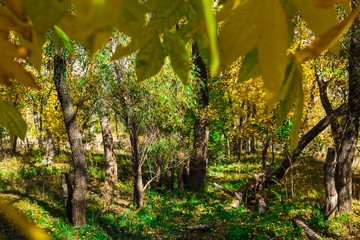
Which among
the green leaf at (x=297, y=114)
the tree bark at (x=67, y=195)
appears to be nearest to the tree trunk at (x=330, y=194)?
the tree bark at (x=67, y=195)

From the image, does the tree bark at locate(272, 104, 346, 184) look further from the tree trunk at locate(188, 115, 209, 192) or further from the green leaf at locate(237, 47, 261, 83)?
the green leaf at locate(237, 47, 261, 83)

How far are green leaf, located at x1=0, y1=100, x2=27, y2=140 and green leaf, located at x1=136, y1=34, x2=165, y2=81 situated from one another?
0.21 m

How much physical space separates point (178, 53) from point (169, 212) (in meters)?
7.06

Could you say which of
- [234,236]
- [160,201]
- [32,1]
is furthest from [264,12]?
[160,201]

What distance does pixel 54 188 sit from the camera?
7719mm

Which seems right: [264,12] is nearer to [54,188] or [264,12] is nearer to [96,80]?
[96,80]

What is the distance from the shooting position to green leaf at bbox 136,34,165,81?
1.15ft

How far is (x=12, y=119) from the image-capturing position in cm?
38

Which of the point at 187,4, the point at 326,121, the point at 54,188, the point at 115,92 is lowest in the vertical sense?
the point at 54,188

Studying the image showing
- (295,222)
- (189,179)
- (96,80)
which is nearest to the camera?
(295,222)

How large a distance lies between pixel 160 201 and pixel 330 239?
4.71 m

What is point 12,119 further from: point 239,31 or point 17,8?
point 239,31

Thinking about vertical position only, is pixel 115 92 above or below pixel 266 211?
above

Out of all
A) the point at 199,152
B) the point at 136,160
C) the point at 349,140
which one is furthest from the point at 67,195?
the point at 349,140
